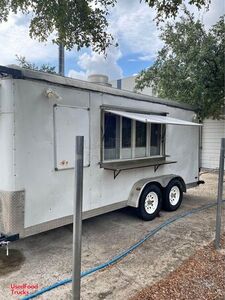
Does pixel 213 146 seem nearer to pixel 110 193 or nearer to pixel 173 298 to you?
pixel 110 193

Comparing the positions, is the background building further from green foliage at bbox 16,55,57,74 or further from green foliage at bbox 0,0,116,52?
green foliage at bbox 0,0,116,52

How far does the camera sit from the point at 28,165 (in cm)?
349

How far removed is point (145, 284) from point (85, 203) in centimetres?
162

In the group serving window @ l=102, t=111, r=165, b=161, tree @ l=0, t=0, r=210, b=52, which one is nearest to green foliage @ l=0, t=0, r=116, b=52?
tree @ l=0, t=0, r=210, b=52

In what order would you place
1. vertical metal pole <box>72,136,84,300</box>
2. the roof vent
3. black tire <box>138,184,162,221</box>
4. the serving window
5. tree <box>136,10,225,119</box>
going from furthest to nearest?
tree <box>136,10,225,119</box>
black tire <box>138,184,162,221</box>
the roof vent
the serving window
vertical metal pole <box>72,136,84,300</box>

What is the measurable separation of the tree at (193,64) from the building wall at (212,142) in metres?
2.60

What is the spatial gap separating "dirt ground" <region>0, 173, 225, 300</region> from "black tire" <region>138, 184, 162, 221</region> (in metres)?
0.14

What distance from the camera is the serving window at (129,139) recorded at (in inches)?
185

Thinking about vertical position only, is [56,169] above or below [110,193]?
above

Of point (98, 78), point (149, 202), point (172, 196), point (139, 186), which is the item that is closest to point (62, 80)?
point (98, 78)

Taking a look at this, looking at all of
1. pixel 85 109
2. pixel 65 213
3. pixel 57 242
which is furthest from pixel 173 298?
pixel 85 109

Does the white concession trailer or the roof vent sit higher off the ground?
the roof vent

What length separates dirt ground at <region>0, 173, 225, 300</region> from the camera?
120 inches

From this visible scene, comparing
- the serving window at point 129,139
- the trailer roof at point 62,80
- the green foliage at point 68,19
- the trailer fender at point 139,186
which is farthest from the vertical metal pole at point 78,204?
the green foliage at point 68,19
